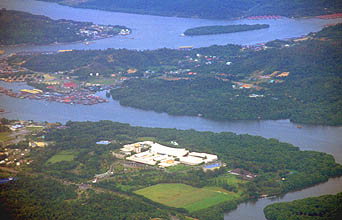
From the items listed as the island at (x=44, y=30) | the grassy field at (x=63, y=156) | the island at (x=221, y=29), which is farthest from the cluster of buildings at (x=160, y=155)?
the island at (x=221, y=29)

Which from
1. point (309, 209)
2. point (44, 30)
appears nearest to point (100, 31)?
point (44, 30)

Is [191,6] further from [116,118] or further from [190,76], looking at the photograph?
[116,118]

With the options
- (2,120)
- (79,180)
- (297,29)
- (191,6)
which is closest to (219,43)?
(297,29)

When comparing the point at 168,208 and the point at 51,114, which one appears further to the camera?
the point at 51,114

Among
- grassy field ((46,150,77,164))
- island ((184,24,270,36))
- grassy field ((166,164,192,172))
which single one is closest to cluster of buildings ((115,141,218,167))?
grassy field ((166,164,192,172))

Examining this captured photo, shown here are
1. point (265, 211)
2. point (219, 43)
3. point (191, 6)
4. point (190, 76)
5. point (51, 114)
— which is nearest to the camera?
point (265, 211)

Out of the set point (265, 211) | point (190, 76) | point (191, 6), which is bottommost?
point (265, 211)

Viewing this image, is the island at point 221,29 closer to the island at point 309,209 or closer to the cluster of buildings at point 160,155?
the cluster of buildings at point 160,155
